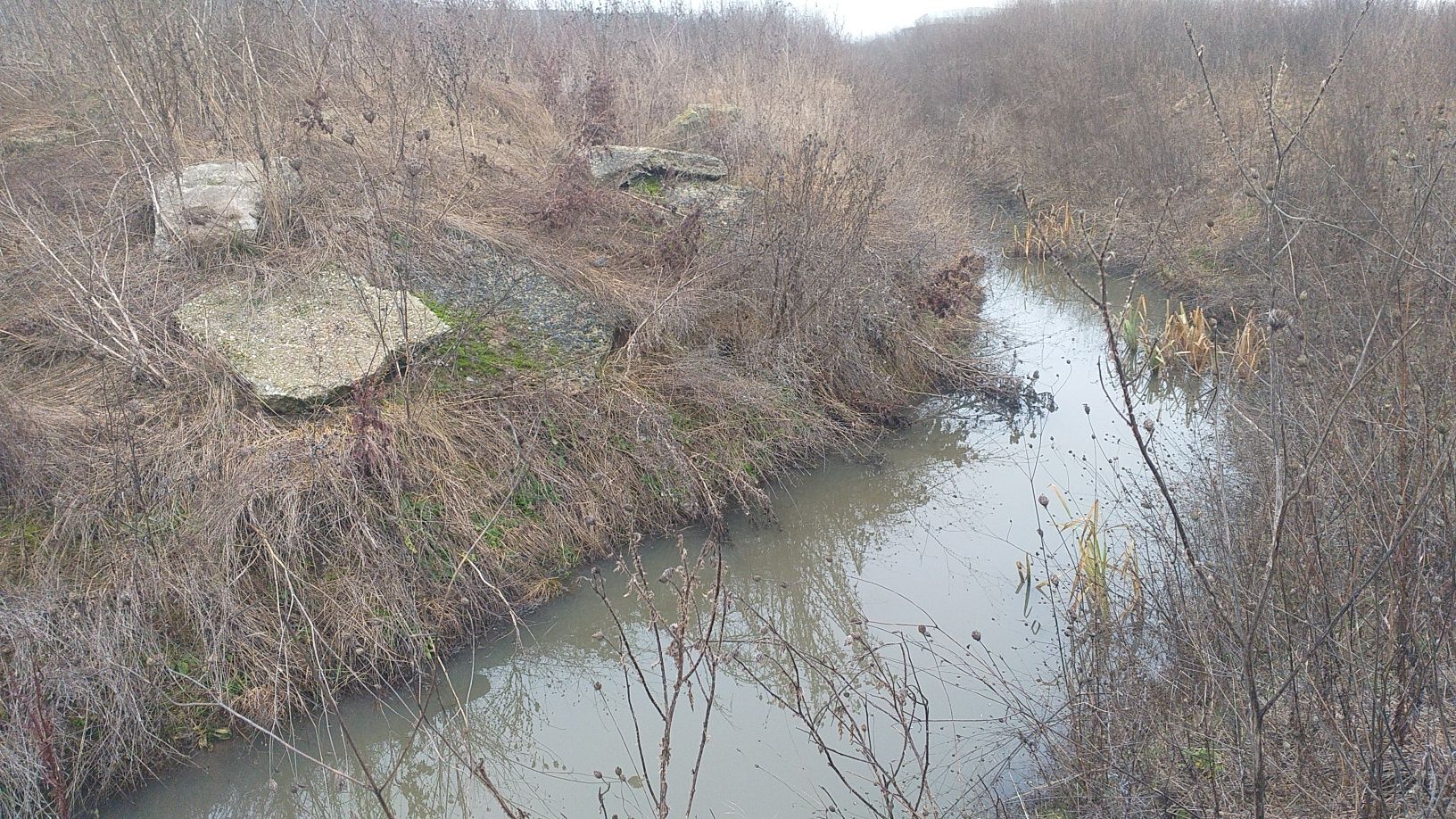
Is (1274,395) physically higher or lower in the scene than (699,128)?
higher

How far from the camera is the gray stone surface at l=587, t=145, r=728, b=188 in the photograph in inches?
305

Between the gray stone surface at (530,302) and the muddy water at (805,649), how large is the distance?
4.68ft

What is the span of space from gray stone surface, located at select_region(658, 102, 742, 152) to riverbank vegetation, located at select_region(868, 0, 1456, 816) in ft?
10.4

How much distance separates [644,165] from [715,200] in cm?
70

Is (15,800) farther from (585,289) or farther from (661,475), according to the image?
(585,289)

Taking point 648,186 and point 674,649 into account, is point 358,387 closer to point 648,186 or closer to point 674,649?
point 674,649

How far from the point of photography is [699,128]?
909 cm

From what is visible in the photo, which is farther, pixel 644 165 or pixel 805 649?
pixel 644 165

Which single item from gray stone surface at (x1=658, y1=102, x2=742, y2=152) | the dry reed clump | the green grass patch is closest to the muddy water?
the dry reed clump

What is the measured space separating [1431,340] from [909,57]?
70.4 ft

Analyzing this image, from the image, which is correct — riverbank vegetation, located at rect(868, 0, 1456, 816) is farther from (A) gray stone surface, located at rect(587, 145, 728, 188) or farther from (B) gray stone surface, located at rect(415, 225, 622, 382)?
(B) gray stone surface, located at rect(415, 225, 622, 382)

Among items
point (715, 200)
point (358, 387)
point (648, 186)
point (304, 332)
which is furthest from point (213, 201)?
point (715, 200)

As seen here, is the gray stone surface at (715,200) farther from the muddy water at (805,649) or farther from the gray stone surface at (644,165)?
the muddy water at (805,649)

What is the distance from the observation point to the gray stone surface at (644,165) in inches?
305
